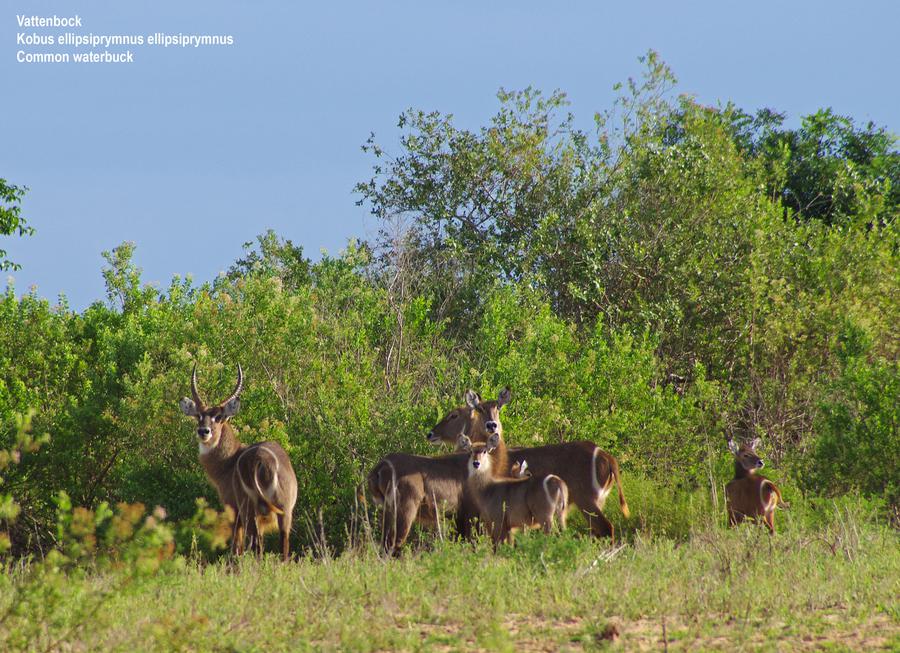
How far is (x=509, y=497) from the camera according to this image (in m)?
10.3

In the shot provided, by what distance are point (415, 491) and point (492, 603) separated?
343 cm

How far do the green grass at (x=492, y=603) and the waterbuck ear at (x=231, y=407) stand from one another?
2575 mm

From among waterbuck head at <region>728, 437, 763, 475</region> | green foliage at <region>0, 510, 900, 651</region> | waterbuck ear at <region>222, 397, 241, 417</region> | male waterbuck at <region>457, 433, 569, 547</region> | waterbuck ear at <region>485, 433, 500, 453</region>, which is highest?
waterbuck ear at <region>222, 397, 241, 417</region>

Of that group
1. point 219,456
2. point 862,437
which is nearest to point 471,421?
point 219,456

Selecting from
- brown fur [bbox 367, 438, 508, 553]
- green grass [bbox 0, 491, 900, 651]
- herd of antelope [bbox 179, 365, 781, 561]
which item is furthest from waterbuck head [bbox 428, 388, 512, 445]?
green grass [bbox 0, 491, 900, 651]

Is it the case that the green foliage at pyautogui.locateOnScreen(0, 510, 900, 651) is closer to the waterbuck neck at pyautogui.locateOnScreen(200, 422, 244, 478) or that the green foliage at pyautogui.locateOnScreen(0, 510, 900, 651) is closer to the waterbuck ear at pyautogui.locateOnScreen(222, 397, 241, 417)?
the waterbuck neck at pyautogui.locateOnScreen(200, 422, 244, 478)

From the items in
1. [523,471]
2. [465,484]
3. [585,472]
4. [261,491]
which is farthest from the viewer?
[585,472]

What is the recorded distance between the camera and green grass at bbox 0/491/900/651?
628 centimetres

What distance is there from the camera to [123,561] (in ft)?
20.0

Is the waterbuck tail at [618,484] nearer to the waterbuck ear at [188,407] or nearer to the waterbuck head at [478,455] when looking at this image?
the waterbuck head at [478,455]

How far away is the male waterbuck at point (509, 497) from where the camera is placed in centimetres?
1001

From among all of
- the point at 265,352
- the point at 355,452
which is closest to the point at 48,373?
the point at 265,352

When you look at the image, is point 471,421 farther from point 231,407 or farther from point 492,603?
point 492,603

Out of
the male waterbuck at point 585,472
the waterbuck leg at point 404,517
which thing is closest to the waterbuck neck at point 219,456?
the waterbuck leg at point 404,517
